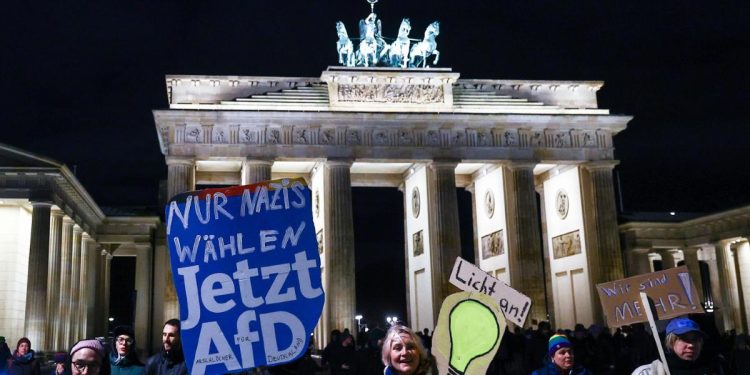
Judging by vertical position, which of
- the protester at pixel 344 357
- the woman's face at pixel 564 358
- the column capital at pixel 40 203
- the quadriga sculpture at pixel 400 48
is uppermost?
the quadriga sculpture at pixel 400 48

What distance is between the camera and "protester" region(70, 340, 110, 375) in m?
5.39

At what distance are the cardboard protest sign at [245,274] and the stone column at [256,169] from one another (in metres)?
34.6

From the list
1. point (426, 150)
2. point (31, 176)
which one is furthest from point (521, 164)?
point (31, 176)

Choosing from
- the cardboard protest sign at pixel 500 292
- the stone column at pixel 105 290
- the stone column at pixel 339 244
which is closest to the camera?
the cardboard protest sign at pixel 500 292

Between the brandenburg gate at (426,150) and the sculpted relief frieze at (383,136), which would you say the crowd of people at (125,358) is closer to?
the brandenburg gate at (426,150)

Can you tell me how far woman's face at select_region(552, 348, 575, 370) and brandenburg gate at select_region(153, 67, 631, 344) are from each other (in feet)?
108

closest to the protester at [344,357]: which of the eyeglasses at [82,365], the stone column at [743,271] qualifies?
the eyeglasses at [82,365]

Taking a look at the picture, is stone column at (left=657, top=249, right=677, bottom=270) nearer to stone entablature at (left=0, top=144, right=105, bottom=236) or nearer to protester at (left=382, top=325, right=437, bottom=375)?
stone entablature at (left=0, top=144, right=105, bottom=236)

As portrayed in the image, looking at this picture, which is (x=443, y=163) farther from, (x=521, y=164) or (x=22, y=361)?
(x=22, y=361)

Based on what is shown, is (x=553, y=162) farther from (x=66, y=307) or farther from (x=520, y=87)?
(x=66, y=307)

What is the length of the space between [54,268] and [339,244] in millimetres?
14232

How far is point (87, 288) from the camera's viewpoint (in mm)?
44625

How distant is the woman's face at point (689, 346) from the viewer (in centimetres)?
613

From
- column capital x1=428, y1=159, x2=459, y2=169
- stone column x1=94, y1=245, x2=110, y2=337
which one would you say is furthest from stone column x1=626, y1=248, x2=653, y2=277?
stone column x1=94, y1=245, x2=110, y2=337
